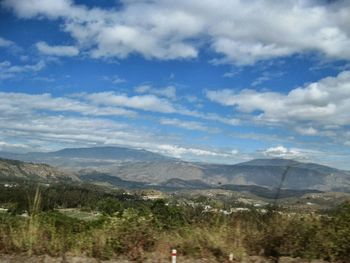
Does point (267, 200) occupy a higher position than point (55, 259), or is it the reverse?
point (267, 200)

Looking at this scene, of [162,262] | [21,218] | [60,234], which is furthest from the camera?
Result: [21,218]

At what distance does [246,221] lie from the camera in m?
8.37

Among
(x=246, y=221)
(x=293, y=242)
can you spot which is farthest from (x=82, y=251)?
(x=293, y=242)

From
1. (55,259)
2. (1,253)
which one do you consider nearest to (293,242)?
(55,259)

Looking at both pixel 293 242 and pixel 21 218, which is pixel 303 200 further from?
pixel 21 218

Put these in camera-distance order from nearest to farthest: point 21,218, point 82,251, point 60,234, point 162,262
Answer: point 162,262, point 82,251, point 60,234, point 21,218

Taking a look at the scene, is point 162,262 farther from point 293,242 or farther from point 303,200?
point 303,200

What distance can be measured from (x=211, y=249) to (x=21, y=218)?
3.86m

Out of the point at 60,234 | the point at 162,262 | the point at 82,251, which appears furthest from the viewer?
the point at 60,234

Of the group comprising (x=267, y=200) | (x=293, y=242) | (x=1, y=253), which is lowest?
(x=1, y=253)

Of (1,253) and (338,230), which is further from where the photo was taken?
(1,253)

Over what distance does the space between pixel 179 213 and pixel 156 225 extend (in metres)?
1.18

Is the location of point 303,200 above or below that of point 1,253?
above

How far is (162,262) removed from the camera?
7223 millimetres
